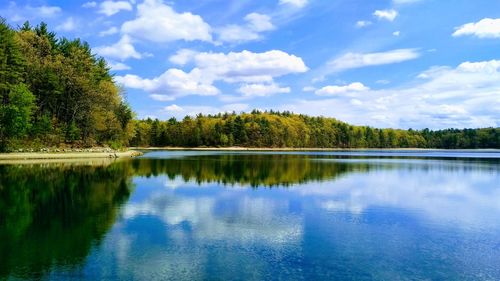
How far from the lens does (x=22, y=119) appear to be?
47.5m

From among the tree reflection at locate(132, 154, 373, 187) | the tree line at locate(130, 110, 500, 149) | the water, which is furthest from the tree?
the tree line at locate(130, 110, 500, 149)

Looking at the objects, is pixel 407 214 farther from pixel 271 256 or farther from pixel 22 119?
pixel 22 119

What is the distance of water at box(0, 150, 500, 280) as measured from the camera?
988 centimetres

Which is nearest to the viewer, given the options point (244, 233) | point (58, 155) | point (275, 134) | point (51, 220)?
point (244, 233)

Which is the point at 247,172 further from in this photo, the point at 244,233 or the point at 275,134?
the point at 275,134

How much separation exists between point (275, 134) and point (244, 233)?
135325 millimetres

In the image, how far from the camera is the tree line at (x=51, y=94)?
158 feet

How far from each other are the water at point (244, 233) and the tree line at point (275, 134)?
115936 millimetres

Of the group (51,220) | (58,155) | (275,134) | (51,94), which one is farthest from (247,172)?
(275,134)

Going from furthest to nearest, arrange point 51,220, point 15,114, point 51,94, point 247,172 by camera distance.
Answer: point 51,94
point 15,114
point 247,172
point 51,220

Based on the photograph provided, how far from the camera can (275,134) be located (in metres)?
148

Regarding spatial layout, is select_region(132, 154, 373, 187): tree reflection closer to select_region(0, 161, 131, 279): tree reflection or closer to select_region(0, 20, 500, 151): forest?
select_region(0, 161, 131, 279): tree reflection

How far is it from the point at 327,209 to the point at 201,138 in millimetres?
125621

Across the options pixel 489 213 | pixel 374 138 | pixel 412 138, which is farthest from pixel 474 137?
pixel 489 213
